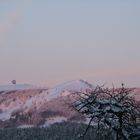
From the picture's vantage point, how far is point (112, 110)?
7703mm

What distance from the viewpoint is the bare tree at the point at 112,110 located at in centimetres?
780

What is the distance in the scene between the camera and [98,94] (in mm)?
8148

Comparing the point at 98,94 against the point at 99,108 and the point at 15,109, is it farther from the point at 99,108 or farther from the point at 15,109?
the point at 15,109

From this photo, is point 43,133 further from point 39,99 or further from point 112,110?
point 39,99

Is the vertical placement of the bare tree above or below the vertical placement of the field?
above

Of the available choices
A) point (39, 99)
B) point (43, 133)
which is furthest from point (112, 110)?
point (39, 99)

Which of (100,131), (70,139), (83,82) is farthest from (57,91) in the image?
(100,131)

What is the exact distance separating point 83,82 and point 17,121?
310 inches

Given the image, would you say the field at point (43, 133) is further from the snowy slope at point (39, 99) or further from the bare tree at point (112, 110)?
the snowy slope at point (39, 99)

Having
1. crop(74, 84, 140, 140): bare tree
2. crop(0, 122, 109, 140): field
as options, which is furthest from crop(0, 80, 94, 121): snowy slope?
crop(74, 84, 140, 140): bare tree

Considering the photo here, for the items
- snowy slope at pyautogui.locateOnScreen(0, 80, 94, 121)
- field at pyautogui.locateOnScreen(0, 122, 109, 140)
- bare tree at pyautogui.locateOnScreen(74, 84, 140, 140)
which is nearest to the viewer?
bare tree at pyautogui.locateOnScreen(74, 84, 140, 140)

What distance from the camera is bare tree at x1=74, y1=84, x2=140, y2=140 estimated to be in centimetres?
780

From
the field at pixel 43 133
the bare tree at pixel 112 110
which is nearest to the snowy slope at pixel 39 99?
the field at pixel 43 133

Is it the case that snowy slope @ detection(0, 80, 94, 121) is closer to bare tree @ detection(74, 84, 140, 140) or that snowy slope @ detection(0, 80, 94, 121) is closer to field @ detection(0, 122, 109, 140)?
field @ detection(0, 122, 109, 140)
